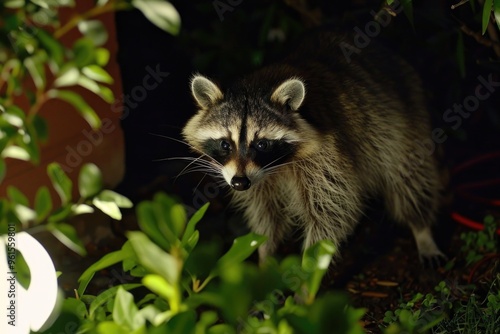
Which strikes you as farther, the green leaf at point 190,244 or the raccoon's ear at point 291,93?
the raccoon's ear at point 291,93

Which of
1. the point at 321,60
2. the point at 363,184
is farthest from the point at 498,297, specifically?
the point at 321,60

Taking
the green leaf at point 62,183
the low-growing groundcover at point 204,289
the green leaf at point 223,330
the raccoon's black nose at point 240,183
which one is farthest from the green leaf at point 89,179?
the raccoon's black nose at point 240,183

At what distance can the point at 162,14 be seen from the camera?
1.37 m

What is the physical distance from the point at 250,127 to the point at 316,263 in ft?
4.29

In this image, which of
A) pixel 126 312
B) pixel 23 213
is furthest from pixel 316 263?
pixel 23 213

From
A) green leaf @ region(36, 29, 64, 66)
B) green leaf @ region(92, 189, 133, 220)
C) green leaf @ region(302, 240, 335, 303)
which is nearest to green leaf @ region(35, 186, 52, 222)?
green leaf @ region(92, 189, 133, 220)

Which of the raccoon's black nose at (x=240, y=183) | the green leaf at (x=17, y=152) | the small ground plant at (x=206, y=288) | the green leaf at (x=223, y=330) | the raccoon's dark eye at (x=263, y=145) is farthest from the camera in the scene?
the raccoon's dark eye at (x=263, y=145)

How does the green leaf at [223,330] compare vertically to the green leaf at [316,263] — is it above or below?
below

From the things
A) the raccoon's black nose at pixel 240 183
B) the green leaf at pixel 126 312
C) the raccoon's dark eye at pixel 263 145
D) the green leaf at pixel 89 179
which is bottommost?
the raccoon's black nose at pixel 240 183

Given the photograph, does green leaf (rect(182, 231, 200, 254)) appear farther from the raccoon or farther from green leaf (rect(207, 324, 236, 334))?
the raccoon

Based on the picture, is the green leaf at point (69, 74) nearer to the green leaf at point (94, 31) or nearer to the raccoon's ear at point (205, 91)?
the green leaf at point (94, 31)

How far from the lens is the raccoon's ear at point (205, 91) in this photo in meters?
2.79

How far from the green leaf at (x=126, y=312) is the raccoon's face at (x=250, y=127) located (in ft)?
3.91

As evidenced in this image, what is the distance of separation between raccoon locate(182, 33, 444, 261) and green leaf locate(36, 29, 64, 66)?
1200 mm
